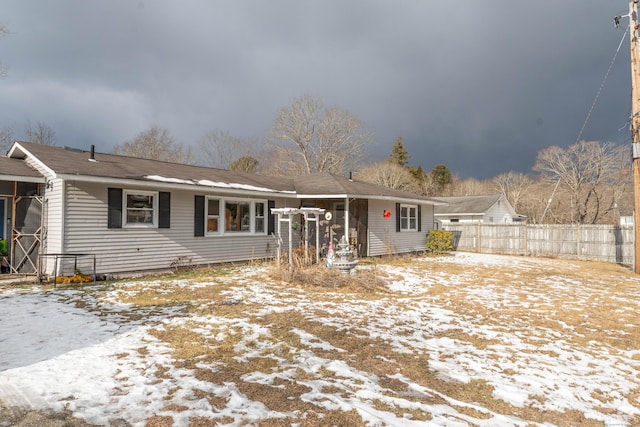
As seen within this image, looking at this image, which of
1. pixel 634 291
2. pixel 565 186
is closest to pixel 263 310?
pixel 634 291

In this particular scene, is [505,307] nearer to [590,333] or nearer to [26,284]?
[590,333]

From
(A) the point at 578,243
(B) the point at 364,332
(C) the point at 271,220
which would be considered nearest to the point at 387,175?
(A) the point at 578,243

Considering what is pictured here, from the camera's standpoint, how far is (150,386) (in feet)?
10.9

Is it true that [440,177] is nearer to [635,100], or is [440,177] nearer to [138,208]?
[635,100]

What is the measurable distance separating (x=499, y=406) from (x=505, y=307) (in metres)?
4.25

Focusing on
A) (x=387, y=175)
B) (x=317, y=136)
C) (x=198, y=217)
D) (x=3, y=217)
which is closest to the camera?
(x=3, y=217)

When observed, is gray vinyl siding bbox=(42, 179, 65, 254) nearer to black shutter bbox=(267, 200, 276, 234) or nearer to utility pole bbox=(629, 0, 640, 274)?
black shutter bbox=(267, 200, 276, 234)

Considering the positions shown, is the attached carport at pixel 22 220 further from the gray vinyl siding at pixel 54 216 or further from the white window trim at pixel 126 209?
the white window trim at pixel 126 209

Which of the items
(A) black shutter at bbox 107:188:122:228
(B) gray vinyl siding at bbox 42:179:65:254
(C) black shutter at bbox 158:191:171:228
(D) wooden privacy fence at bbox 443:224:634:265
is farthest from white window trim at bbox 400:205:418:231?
(B) gray vinyl siding at bbox 42:179:65:254

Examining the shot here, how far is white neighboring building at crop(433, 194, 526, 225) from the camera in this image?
88.9 ft

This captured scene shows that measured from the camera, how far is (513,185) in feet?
142

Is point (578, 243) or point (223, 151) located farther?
point (223, 151)

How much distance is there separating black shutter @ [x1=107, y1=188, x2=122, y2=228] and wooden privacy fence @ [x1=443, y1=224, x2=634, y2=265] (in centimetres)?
1722

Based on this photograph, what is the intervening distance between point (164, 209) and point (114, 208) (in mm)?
1294
